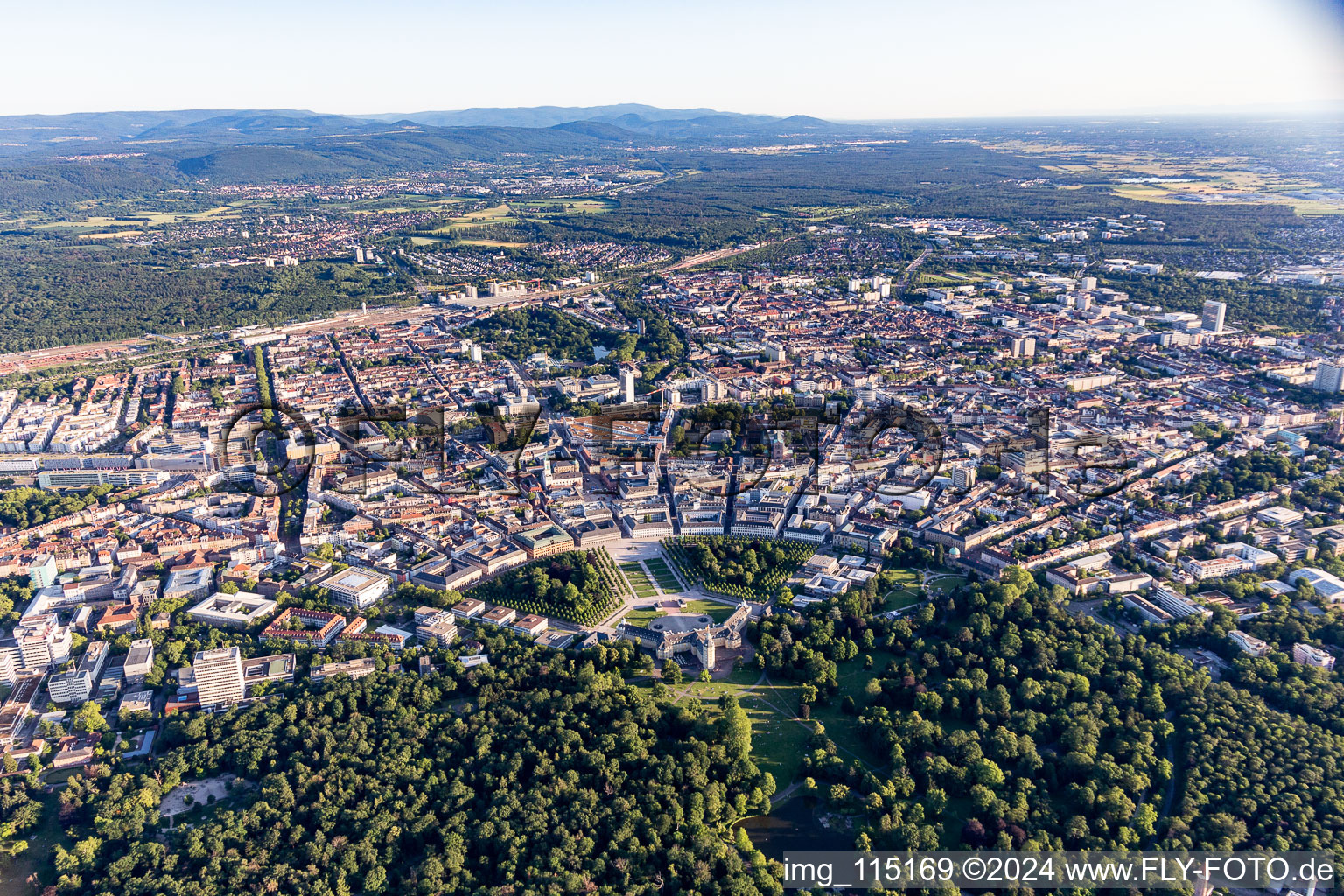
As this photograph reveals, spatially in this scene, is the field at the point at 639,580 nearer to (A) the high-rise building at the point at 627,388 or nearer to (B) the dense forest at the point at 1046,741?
(B) the dense forest at the point at 1046,741

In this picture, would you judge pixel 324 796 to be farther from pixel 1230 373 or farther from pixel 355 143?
pixel 355 143

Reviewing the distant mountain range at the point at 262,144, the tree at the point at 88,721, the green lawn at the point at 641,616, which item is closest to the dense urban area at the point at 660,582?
the tree at the point at 88,721

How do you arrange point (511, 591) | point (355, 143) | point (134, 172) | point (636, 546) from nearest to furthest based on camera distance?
1. point (511, 591)
2. point (636, 546)
3. point (134, 172)
4. point (355, 143)

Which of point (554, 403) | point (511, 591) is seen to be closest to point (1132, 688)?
point (511, 591)

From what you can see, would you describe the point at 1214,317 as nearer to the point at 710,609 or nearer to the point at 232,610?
the point at 710,609

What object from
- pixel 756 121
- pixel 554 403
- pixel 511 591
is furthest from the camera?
pixel 756 121

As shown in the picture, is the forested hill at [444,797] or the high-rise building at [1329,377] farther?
the high-rise building at [1329,377]
